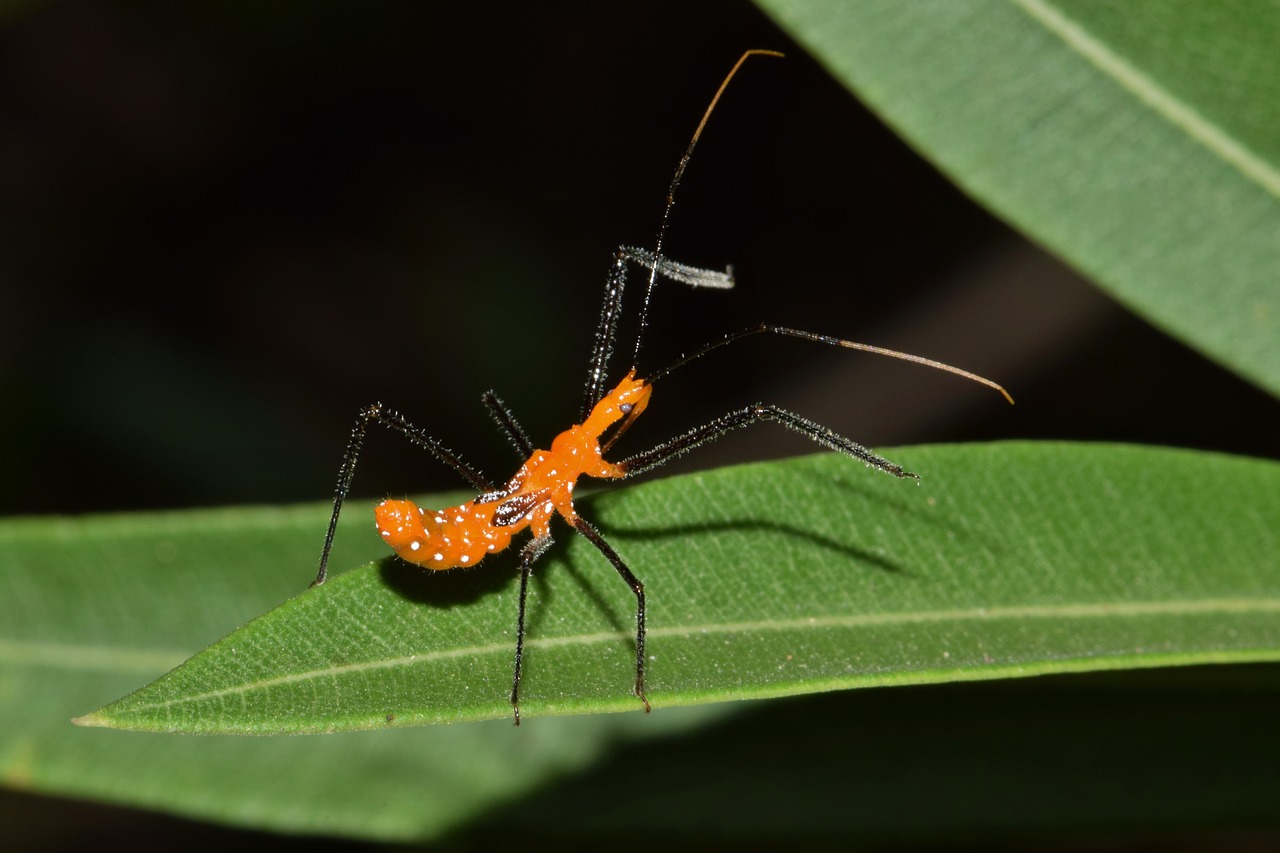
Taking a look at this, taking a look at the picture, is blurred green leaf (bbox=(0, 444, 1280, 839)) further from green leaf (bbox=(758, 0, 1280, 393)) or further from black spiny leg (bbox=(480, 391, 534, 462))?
black spiny leg (bbox=(480, 391, 534, 462))

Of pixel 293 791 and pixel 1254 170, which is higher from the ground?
pixel 1254 170

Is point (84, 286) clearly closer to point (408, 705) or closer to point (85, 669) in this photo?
point (85, 669)

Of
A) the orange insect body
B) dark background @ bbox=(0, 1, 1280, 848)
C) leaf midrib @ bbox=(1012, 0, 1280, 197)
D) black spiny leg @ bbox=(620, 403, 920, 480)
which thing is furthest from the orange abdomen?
dark background @ bbox=(0, 1, 1280, 848)

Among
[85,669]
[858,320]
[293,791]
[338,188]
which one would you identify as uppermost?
[338,188]

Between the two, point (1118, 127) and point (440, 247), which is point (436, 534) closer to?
point (1118, 127)

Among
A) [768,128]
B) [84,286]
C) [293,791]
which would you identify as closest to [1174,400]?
[768,128]

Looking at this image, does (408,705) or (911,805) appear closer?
(408,705)

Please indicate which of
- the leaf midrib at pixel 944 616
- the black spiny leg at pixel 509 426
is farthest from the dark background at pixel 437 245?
the leaf midrib at pixel 944 616

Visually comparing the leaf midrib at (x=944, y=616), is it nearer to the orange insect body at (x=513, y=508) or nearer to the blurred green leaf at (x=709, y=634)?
the blurred green leaf at (x=709, y=634)
